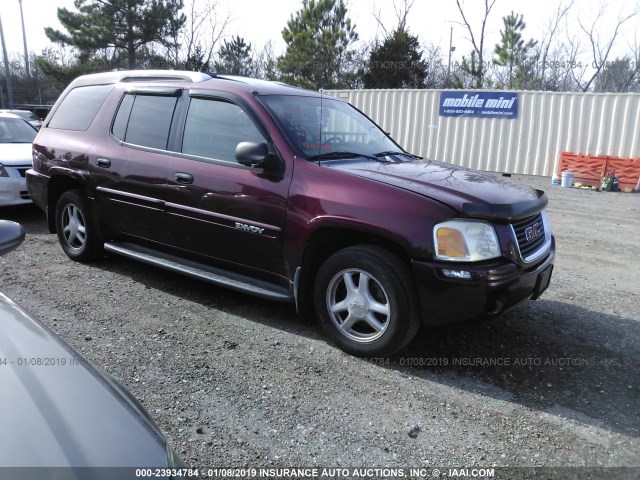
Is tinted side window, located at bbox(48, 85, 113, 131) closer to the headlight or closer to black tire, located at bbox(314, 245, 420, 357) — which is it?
black tire, located at bbox(314, 245, 420, 357)

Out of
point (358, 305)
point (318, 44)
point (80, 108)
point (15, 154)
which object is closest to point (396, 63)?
point (318, 44)

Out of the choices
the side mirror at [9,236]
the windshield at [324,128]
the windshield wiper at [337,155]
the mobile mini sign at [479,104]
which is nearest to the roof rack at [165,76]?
the windshield at [324,128]

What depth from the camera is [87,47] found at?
102 ft

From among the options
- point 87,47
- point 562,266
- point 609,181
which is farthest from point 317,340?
point 87,47

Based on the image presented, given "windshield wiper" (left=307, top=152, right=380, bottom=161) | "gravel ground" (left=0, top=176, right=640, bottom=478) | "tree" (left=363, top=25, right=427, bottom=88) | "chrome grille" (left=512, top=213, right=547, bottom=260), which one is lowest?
"gravel ground" (left=0, top=176, right=640, bottom=478)

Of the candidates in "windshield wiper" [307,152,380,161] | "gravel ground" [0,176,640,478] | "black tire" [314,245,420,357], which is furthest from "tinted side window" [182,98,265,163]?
"gravel ground" [0,176,640,478]

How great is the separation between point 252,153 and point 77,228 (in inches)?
105

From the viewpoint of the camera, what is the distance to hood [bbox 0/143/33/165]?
7.57m

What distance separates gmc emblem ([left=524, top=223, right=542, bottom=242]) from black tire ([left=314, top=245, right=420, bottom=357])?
880 mm

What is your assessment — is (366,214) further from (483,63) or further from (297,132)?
(483,63)

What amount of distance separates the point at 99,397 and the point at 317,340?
2.36 meters

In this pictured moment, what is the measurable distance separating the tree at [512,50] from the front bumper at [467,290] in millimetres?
36264

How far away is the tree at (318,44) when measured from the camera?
33.1 meters

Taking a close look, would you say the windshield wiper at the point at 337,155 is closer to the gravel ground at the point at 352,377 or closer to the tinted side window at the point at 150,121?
the gravel ground at the point at 352,377
